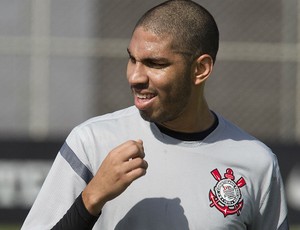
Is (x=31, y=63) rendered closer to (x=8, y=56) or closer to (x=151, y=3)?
(x=8, y=56)

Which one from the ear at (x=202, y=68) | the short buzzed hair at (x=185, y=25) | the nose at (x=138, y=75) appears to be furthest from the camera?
the ear at (x=202, y=68)

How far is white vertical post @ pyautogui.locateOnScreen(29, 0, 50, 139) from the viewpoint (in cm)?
1111

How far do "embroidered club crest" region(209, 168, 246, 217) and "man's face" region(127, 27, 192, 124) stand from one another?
0.32m

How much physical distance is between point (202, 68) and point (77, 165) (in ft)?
2.14

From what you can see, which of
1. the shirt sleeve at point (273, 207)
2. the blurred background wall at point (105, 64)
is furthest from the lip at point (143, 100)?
the blurred background wall at point (105, 64)

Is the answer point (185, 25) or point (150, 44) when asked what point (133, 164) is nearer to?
point (150, 44)

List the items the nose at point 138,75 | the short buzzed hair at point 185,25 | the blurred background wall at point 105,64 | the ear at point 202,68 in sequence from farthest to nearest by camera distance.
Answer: the blurred background wall at point 105,64
the ear at point 202,68
the short buzzed hair at point 185,25
the nose at point 138,75

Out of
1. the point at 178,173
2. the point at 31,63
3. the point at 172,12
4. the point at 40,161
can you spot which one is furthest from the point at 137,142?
the point at 31,63

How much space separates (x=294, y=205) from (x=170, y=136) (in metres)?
5.67

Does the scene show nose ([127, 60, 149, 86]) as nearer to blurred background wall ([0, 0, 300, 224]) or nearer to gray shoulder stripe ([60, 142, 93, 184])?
gray shoulder stripe ([60, 142, 93, 184])

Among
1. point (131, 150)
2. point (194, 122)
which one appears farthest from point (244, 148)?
point (131, 150)

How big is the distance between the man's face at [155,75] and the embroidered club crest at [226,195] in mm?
323

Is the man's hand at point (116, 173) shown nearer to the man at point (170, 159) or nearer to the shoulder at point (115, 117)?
the man at point (170, 159)

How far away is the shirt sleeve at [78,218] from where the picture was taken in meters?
3.43
